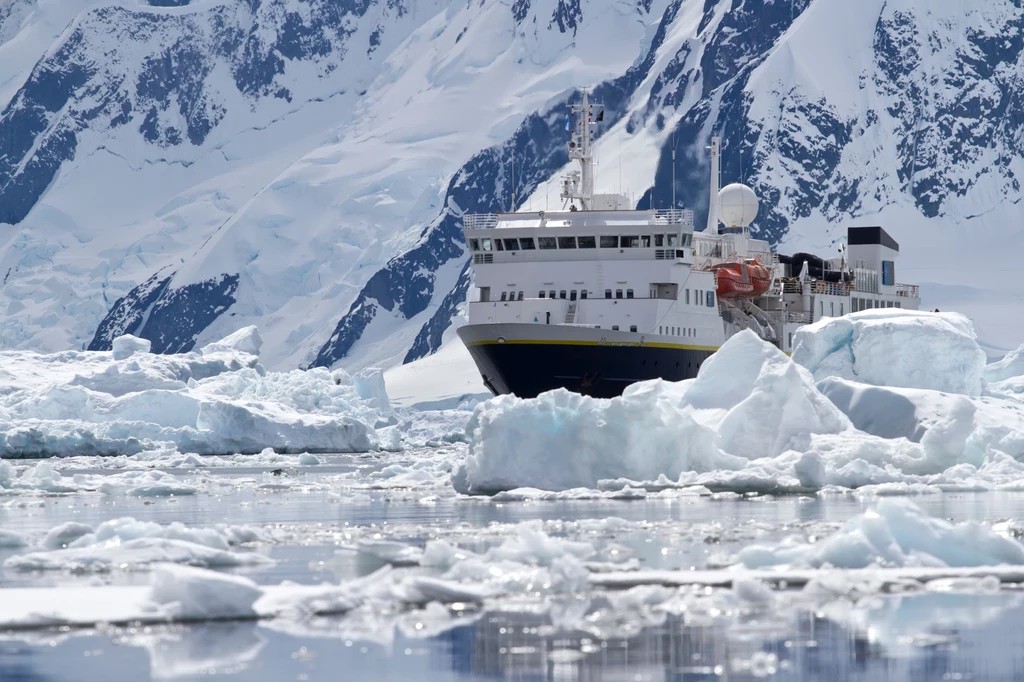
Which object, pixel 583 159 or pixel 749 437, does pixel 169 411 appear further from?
pixel 749 437

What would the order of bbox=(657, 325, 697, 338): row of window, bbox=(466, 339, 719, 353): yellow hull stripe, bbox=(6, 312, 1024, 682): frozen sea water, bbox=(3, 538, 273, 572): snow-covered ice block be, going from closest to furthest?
bbox=(6, 312, 1024, 682): frozen sea water → bbox=(3, 538, 273, 572): snow-covered ice block → bbox=(466, 339, 719, 353): yellow hull stripe → bbox=(657, 325, 697, 338): row of window

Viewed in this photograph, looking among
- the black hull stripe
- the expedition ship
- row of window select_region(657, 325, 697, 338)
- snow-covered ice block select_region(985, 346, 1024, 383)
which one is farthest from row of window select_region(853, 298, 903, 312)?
the black hull stripe

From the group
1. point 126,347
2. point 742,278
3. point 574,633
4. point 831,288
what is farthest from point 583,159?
point 574,633

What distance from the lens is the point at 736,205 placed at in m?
69.0

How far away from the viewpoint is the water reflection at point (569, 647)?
43.2 feet

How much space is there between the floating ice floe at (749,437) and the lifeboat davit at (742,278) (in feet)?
89.5

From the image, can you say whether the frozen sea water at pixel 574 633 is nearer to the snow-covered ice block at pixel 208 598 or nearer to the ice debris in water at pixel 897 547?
the snow-covered ice block at pixel 208 598

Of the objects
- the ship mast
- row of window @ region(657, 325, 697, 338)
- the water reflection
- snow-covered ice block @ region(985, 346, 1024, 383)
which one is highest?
the ship mast

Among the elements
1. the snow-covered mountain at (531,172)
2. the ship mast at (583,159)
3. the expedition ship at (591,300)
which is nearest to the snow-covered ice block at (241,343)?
the ship mast at (583,159)

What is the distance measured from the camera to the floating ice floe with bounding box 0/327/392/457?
56.7m

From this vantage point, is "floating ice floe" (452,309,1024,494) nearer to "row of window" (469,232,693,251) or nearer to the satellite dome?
"row of window" (469,232,693,251)

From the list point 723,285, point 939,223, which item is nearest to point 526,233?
point 723,285

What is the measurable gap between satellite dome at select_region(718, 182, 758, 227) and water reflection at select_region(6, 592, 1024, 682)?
175 feet

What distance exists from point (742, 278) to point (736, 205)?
9.95 m
